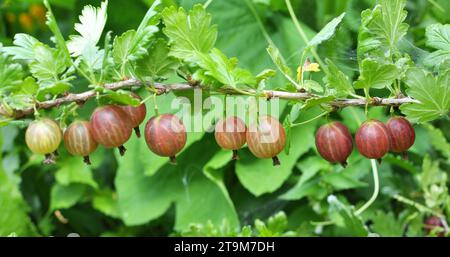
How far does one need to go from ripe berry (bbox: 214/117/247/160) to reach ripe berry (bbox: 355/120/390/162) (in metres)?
0.11

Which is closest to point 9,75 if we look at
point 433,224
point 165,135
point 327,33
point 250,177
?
point 165,135

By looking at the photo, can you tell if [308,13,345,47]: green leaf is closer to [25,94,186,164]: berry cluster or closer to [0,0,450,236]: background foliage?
[25,94,186,164]: berry cluster

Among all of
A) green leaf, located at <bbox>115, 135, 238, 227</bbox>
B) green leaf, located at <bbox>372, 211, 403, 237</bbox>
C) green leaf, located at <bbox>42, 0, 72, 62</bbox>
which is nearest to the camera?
green leaf, located at <bbox>42, 0, 72, 62</bbox>

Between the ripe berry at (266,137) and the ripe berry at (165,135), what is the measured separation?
6 centimetres

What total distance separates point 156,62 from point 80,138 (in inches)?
3.8

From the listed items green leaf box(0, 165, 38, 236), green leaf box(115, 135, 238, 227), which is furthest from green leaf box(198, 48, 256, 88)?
green leaf box(0, 165, 38, 236)

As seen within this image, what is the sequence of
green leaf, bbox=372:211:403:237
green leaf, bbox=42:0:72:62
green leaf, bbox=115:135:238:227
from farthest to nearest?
green leaf, bbox=115:135:238:227
green leaf, bbox=372:211:403:237
green leaf, bbox=42:0:72:62

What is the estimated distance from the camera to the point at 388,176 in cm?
107

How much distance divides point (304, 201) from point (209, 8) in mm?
370

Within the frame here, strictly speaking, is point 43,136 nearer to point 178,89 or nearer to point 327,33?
point 178,89

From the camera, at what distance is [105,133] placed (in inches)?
22.1

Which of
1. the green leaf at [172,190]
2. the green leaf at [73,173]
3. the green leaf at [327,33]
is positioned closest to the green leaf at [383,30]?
the green leaf at [327,33]

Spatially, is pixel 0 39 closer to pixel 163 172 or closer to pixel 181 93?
pixel 163 172

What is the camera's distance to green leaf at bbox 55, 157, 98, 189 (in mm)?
1130
